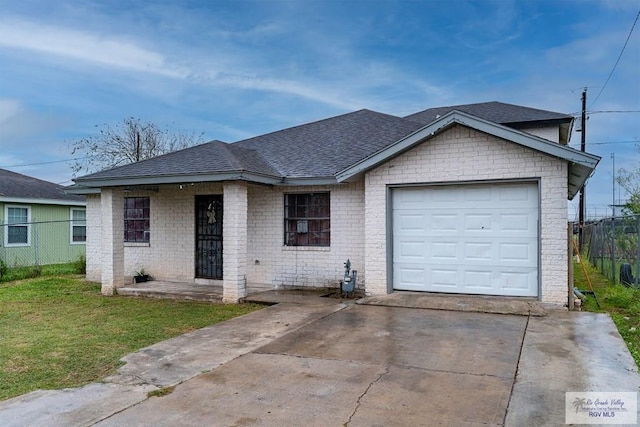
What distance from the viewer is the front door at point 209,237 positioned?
40.7ft

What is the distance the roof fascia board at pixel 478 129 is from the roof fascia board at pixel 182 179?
1743mm

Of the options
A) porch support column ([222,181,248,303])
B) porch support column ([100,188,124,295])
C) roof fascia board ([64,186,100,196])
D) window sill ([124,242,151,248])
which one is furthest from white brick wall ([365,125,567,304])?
roof fascia board ([64,186,100,196])

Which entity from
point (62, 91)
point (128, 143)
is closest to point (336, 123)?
point (62, 91)

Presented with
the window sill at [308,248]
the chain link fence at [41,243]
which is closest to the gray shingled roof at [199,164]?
the window sill at [308,248]

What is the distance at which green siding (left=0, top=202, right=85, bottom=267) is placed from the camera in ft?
59.4

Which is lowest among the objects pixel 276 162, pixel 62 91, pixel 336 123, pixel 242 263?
pixel 242 263

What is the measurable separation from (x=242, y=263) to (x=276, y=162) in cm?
327

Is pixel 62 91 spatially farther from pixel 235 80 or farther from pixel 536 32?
pixel 536 32

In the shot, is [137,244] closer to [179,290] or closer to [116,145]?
[179,290]

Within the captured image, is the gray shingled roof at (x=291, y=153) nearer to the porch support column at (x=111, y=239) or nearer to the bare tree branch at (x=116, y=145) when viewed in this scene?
the porch support column at (x=111, y=239)

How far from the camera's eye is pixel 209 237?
41.1 feet

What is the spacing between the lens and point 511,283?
363 inches

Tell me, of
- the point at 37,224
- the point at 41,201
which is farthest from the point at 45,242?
the point at 41,201

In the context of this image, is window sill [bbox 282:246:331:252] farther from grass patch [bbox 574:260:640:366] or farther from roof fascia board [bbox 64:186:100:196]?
roof fascia board [bbox 64:186:100:196]
